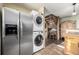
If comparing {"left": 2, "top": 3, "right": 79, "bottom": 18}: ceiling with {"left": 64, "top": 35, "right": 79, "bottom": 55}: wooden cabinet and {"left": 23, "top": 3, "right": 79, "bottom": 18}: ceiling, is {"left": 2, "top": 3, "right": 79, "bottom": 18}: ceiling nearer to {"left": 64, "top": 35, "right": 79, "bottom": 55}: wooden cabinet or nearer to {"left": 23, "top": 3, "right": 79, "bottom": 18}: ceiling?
{"left": 23, "top": 3, "right": 79, "bottom": 18}: ceiling

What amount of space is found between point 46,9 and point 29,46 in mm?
786

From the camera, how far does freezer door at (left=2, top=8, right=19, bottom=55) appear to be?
4.17 feet

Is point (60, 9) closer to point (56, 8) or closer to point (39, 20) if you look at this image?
point (56, 8)

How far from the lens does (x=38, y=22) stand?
154cm

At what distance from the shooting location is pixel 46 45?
1474 millimetres

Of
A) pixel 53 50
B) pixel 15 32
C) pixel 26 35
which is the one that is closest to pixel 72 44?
pixel 53 50

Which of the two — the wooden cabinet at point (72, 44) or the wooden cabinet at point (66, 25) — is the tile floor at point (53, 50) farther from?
the wooden cabinet at point (66, 25)

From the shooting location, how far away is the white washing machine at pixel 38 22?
1.46m

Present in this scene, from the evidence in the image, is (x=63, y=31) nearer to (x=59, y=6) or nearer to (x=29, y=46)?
(x=59, y=6)

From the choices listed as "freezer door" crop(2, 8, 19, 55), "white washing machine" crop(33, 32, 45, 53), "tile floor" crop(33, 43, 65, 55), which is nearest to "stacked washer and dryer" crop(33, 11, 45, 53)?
"white washing machine" crop(33, 32, 45, 53)

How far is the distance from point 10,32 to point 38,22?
542 mm

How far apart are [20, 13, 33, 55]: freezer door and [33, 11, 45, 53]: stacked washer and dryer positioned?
0.08m

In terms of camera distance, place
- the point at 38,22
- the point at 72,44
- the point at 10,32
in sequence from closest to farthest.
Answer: the point at 10,32, the point at 72,44, the point at 38,22

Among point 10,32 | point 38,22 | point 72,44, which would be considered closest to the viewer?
point 10,32
